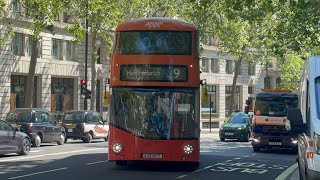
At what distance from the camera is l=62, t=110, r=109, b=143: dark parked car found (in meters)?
35.1

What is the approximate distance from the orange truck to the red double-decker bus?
10393 millimetres

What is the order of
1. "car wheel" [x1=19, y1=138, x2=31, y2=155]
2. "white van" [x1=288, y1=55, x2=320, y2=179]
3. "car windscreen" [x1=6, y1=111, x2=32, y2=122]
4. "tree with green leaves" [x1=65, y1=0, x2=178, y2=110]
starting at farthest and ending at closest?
"tree with green leaves" [x1=65, y1=0, x2=178, y2=110], "car windscreen" [x1=6, y1=111, x2=32, y2=122], "car wheel" [x1=19, y1=138, x2=31, y2=155], "white van" [x1=288, y1=55, x2=320, y2=179]

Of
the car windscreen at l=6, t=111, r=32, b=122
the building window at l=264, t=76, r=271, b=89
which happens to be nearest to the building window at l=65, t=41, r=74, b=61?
the car windscreen at l=6, t=111, r=32, b=122

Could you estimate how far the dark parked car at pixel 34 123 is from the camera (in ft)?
96.6

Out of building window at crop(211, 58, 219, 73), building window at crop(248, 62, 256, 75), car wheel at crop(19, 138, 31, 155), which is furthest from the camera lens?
building window at crop(248, 62, 256, 75)

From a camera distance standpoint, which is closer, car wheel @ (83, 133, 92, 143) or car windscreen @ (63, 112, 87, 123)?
car wheel @ (83, 133, 92, 143)

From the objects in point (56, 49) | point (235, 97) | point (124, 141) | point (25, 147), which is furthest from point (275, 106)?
point (235, 97)

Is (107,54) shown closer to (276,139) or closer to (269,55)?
(269,55)

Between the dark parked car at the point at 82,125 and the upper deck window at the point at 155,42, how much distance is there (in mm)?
17296

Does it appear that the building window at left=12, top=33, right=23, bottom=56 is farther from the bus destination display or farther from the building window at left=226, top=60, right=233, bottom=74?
the building window at left=226, top=60, right=233, bottom=74

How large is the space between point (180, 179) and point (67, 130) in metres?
19.3

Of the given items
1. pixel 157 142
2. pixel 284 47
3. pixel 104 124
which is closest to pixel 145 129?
pixel 157 142

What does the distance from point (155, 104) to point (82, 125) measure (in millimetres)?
17528

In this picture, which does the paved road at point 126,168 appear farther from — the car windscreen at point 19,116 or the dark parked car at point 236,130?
the dark parked car at point 236,130
